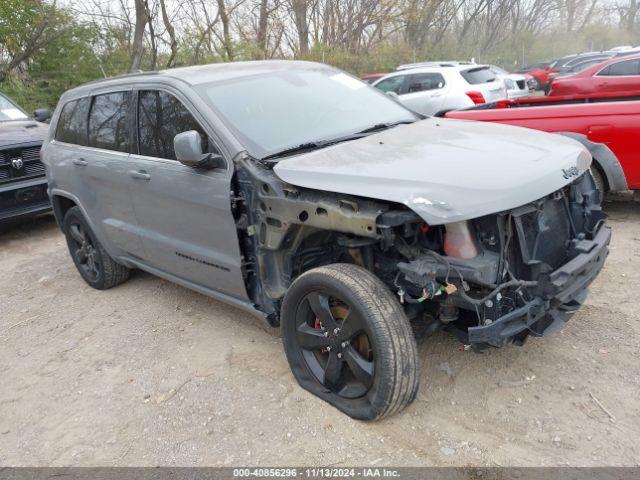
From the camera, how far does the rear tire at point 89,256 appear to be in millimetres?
4797

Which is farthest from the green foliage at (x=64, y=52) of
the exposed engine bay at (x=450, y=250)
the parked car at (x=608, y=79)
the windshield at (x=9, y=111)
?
the parked car at (x=608, y=79)

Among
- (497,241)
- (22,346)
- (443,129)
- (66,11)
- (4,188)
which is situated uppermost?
(66,11)

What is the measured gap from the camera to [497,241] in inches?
98.0

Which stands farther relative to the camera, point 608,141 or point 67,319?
point 608,141

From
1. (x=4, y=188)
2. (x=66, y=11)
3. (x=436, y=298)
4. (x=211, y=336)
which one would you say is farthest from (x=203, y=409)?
(x=66, y=11)

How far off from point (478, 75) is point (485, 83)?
25cm

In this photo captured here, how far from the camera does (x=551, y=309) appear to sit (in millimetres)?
2545

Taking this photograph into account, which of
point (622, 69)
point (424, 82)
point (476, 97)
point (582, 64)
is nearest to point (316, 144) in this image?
point (476, 97)

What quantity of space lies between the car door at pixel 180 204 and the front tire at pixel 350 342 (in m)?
0.57

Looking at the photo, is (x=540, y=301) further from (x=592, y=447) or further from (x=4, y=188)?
(x=4, y=188)

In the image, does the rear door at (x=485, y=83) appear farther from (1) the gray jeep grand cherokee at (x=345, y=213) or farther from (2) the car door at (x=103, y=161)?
(2) the car door at (x=103, y=161)

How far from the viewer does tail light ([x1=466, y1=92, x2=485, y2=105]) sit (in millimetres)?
10312

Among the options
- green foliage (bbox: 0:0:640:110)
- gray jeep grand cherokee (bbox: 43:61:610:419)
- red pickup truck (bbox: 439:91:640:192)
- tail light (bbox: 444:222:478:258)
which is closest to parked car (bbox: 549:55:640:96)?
red pickup truck (bbox: 439:91:640:192)

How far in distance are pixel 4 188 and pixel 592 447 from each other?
682 centimetres
